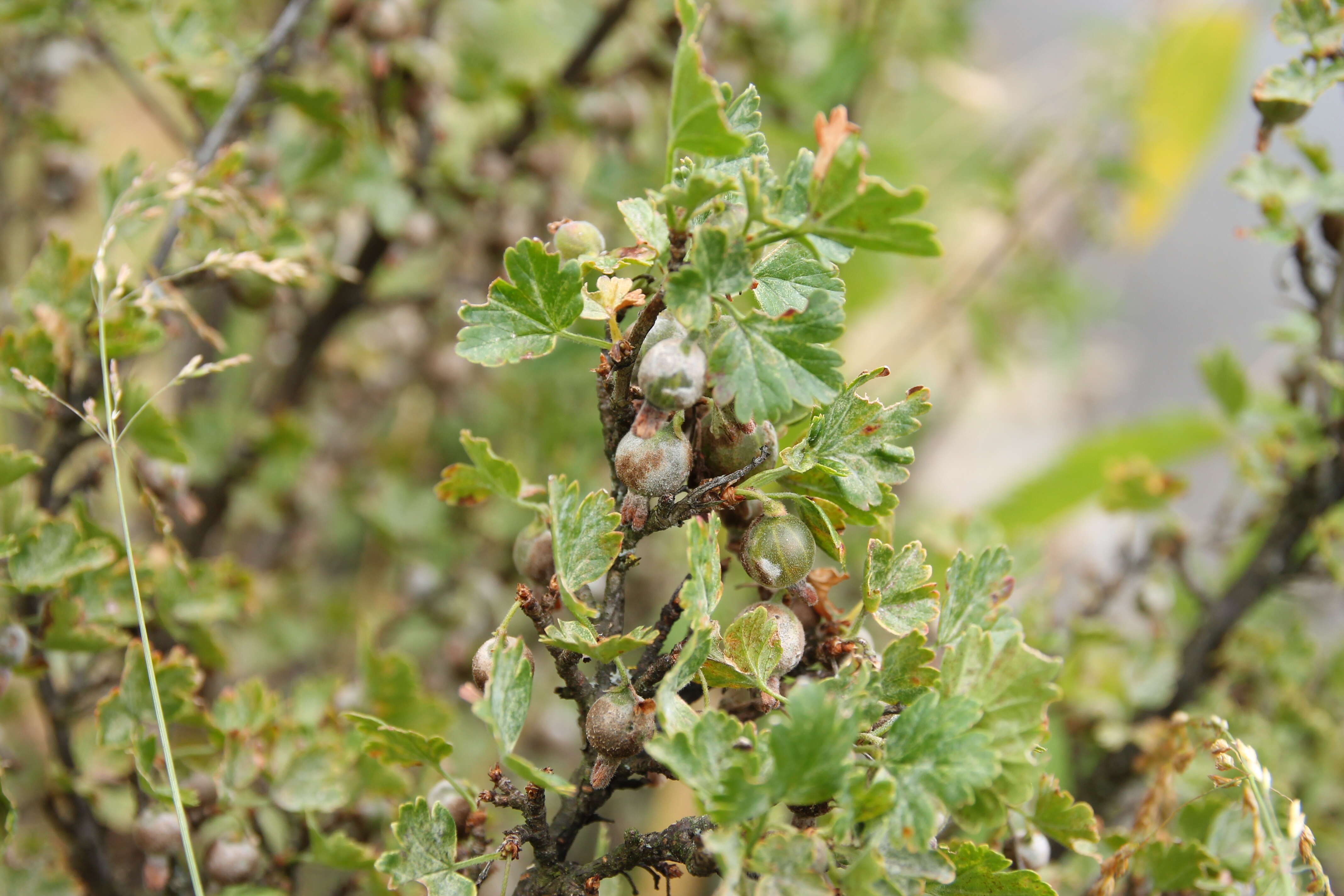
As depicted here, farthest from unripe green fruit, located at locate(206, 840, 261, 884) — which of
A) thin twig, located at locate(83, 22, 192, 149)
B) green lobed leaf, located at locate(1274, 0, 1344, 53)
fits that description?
green lobed leaf, located at locate(1274, 0, 1344, 53)

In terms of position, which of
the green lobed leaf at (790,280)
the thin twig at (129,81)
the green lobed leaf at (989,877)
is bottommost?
the green lobed leaf at (989,877)

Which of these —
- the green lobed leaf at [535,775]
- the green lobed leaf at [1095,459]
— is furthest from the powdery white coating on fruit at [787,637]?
the green lobed leaf at [1095,459]

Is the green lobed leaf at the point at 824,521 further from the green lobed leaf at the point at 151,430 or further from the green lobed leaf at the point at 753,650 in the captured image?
the green lobed leaf at the point at 151,430

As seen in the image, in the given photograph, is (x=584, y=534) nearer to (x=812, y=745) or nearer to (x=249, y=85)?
(x=812, y=745)

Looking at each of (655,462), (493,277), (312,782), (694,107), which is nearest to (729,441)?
(655,462)

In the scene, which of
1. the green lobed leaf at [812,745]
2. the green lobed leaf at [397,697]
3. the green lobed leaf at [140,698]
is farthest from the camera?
the green lobed leaf at [397,697]

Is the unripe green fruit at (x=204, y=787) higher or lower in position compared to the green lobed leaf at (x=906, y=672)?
higher

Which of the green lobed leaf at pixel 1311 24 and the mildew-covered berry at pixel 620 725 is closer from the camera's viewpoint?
the mildew-covered berry at pixel 620 725

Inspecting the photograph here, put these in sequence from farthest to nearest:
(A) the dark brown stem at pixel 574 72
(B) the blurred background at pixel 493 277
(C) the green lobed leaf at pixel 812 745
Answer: (A) the dark brown stem at pixel 574 72 → (B) the blurred background at pixel 493 277 → (C) the green lobed leaf at pixel 812 745
